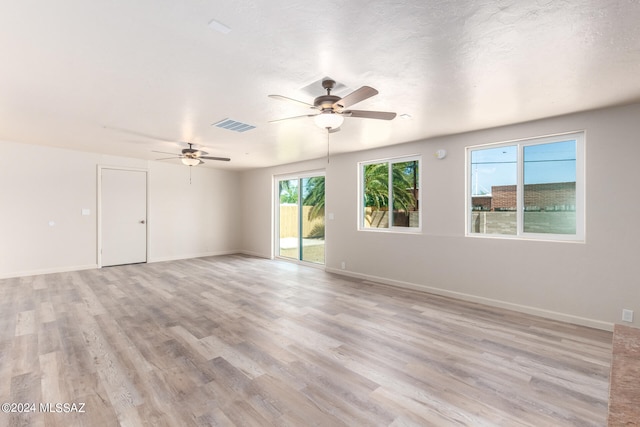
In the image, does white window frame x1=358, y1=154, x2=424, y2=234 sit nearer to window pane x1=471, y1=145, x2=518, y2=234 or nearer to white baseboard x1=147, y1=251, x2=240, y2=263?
window pane x1=471, y1=145, x2=518, y2=234

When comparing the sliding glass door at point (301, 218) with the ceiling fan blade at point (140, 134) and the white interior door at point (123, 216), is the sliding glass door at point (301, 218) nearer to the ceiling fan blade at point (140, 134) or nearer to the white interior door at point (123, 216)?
the ceiling fan blade at point (140, 134)

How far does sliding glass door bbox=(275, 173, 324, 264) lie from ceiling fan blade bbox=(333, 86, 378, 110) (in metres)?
4.12

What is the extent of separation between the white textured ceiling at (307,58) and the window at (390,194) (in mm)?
1296

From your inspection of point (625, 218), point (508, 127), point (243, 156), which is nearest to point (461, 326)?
point (625, 218)

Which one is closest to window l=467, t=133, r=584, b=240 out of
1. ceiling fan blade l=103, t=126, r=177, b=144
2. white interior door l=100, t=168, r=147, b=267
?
ceiling fan blade l=103, t=126, r=177, b=144

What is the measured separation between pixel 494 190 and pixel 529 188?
416 mm

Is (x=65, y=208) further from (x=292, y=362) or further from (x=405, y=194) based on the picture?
(x=405, y=194)

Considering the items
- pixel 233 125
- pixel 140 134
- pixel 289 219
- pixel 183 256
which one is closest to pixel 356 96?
pixel 233 125

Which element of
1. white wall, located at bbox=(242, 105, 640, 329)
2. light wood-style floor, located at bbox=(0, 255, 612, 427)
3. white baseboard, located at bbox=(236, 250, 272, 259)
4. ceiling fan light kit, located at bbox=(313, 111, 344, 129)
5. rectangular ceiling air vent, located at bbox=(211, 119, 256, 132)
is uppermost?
rectangular ceiling air vent, located at bbox=(211, 119, 256, 132)

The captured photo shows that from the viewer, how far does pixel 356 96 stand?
237 cm

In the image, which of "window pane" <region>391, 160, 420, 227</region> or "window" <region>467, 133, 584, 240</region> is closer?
"window" <region>467, 133, 584, 240</region>

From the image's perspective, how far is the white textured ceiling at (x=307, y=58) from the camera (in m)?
1.74

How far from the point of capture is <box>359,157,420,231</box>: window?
197 inches

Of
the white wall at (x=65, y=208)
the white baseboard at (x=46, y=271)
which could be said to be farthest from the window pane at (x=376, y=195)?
the white baseboard at (x=46, y=271)
